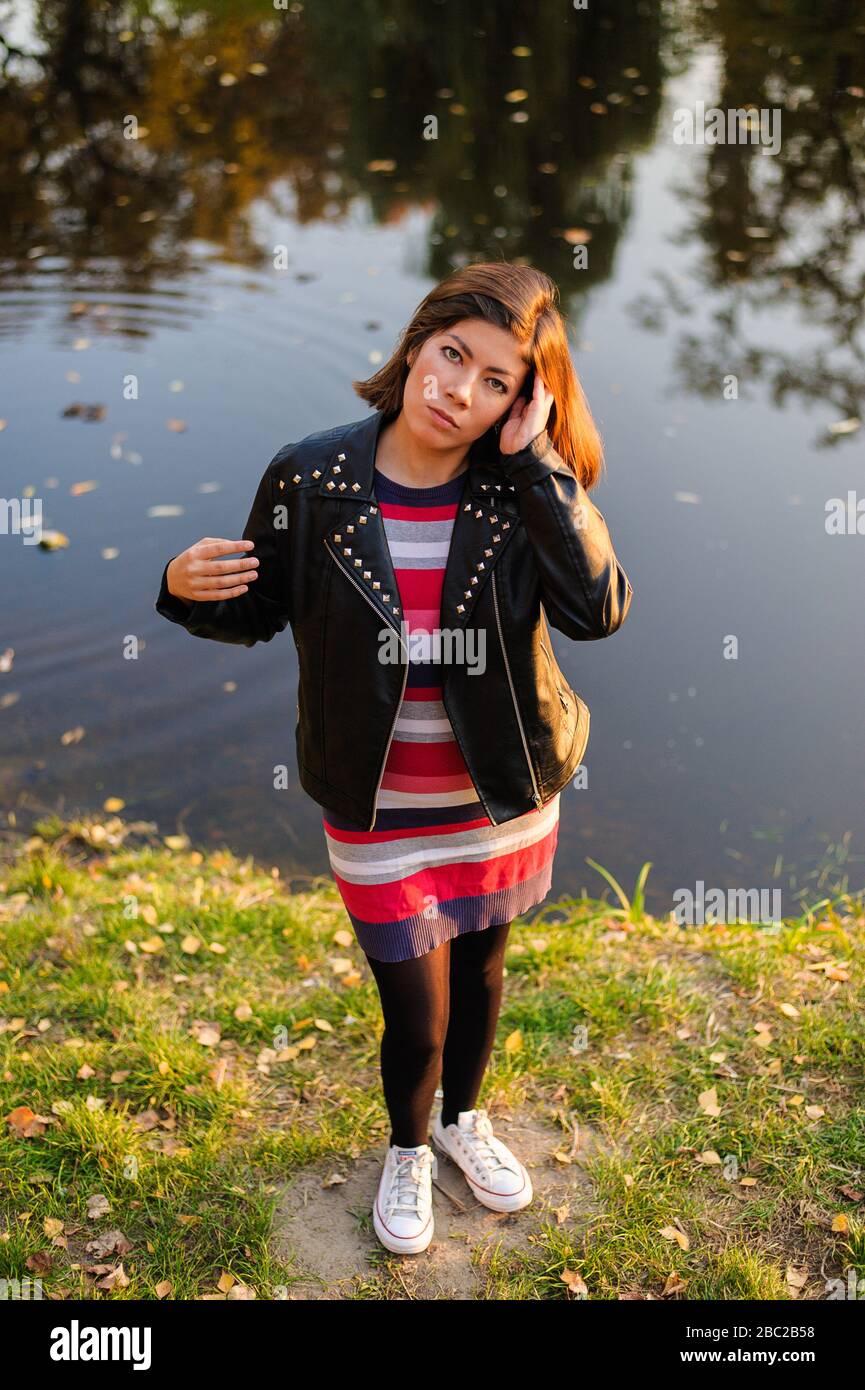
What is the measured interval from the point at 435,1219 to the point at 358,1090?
1.44ft

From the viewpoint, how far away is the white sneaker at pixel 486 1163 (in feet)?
9.53

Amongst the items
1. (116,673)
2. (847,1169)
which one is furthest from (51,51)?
(847,1169)

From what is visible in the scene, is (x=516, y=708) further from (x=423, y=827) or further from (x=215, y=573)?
(x=215, y=573)

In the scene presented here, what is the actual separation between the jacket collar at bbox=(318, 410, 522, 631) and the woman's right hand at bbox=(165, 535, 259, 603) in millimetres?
174

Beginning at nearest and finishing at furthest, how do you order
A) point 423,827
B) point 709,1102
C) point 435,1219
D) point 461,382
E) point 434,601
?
1. point 461,382
2. point 434,601
3. point 423,827
4. point 435,1219
5. point 709,1102

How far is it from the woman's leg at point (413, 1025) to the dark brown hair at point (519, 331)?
1.08 metres

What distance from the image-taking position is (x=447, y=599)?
234cm

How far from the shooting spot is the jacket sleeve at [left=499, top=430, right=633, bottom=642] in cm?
230

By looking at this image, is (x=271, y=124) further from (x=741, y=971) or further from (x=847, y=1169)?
(x=847, y=1169)

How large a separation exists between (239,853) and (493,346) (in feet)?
9.19

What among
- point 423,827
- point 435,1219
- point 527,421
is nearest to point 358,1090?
point 435,1219

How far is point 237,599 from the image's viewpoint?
2.43 metres

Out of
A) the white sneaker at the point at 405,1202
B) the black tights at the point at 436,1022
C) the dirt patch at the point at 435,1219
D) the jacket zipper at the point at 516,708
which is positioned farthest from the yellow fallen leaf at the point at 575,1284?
the jacket zipper at the point at 516,708
